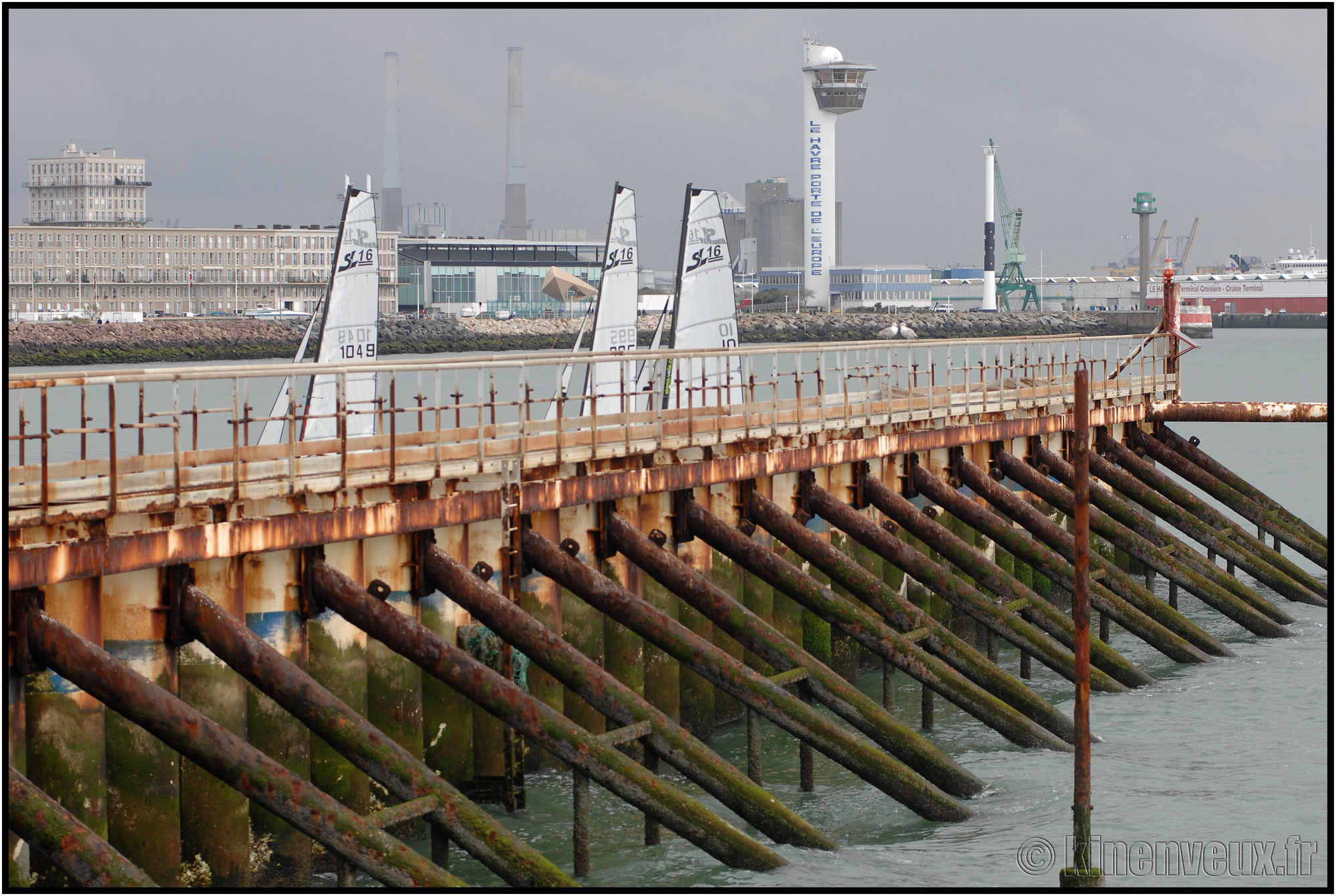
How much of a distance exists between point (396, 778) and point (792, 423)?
1221cm

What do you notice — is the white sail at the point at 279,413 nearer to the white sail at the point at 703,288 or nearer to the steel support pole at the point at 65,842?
the white sail at the point at 703,288

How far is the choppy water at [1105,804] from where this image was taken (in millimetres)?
15977

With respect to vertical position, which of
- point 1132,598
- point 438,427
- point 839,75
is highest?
point 839,75

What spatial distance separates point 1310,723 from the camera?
22.6 metres

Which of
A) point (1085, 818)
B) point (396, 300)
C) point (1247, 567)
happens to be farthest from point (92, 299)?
point (1085, 818)

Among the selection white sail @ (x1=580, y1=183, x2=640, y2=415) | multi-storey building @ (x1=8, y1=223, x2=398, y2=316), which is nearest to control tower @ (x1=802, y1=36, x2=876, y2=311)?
multi-storey building @ (x1=8, y1=223, x2=398, y2=316)

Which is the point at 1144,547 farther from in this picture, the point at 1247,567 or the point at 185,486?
the point at 185,486

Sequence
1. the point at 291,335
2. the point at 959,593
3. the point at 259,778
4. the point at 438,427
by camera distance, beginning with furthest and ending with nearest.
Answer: the point at 291,335
the point at 959,593
the point at 438,427
the point at 259,778

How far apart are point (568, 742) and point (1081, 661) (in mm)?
4898

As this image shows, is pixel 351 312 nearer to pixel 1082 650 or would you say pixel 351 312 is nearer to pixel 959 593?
pixel 959 593

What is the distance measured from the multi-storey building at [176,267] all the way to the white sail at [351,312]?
13379 cm

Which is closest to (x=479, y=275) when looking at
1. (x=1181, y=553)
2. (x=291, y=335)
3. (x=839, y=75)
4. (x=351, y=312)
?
(x=839, y=75)

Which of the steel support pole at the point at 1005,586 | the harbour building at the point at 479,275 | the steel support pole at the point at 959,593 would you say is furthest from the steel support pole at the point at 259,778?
the harbour building at the point at 479,275

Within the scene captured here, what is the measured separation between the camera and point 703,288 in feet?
109
